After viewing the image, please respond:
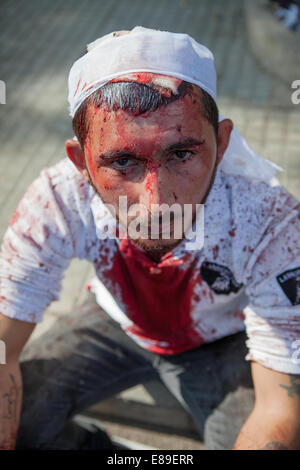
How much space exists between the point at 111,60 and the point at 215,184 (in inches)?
19.4

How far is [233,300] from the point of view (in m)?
→ 1.74

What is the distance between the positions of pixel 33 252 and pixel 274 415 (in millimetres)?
921

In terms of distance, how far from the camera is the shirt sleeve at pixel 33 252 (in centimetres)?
162

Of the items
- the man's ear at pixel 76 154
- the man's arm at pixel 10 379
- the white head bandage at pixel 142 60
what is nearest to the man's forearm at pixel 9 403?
the man's arm at pixel 10 379

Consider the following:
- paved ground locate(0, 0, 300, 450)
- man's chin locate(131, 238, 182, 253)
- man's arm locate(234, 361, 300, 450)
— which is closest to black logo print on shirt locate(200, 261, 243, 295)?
man's chin locate(131, 238, 182, 253)

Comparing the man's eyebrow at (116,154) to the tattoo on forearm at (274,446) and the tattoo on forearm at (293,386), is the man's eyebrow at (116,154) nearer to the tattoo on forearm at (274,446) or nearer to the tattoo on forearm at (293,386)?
the tattoo on forearm at (293,386)

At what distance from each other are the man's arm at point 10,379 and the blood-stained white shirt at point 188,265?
4 centimetres

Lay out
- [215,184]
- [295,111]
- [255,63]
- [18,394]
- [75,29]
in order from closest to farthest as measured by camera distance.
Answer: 1. [215,184]
2. [18,394]
3. [295,111]
4. [255,63]
5. [75,29]

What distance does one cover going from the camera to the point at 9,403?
1.68 m

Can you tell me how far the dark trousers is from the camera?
1.83 metres

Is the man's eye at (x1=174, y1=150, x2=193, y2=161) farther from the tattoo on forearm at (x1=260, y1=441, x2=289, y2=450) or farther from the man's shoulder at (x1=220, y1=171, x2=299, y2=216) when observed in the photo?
the tattoo on forearm at (x1=260, y1=441, x2=289, y2=450)
